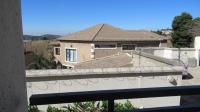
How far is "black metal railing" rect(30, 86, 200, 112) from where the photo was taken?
5.21 ft

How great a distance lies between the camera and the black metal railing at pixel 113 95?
159 centimetres

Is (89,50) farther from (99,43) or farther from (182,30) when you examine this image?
(182,30)

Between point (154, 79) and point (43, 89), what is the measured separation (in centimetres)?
410

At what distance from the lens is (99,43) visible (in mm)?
33406

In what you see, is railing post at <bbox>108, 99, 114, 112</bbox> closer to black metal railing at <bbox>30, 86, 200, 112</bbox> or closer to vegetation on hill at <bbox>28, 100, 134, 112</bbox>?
black metal railing at <bbox>30, 86, 200, 112</bbox>

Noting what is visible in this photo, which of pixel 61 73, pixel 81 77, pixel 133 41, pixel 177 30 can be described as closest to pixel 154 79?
pixel 81 77

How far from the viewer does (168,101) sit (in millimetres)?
10945

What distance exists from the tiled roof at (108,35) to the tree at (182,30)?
2151mm

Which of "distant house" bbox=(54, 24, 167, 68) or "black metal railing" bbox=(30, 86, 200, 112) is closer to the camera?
"black metal railing" bbox=(30, 86, 200, 112)

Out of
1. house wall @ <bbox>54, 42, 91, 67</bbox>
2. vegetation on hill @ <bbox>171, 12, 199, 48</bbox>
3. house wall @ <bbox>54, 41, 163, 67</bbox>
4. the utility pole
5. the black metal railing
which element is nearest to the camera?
the utility pole

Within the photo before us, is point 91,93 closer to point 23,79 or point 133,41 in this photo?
point 23,79

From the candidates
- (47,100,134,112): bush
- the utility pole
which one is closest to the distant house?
(47,100,134,112): bush

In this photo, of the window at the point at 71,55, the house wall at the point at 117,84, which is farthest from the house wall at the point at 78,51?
the house wall at the point at 117,84

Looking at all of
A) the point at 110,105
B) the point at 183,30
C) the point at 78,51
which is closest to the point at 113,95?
the point at 110,105
